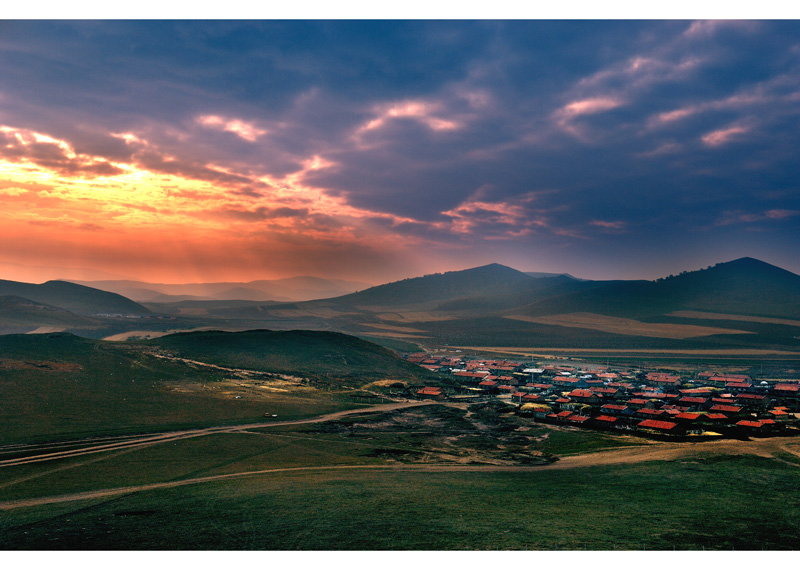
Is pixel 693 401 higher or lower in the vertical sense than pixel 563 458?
lower

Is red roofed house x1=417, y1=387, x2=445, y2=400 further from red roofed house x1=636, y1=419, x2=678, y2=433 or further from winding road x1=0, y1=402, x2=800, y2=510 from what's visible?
winding road x1=0, y1=402, x2=800, y2=510

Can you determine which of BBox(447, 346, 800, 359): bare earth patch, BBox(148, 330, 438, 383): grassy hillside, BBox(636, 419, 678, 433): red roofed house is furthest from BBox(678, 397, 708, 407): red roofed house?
BBox(447, 346, 800, 359): bare earth patch

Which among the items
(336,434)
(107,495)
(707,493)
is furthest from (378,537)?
(336,434)

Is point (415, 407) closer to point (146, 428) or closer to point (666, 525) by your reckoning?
point (146, 428)

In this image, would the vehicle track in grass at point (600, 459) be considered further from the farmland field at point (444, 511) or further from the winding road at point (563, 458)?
the farmland field at point (444, 511)

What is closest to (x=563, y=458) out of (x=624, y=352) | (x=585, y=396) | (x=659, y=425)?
(x=659, y=425)

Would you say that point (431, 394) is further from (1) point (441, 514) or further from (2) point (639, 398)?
(1) point (441, 514)

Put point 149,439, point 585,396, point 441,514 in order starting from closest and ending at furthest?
point 441,514 → point 149,439 → point 585,396
